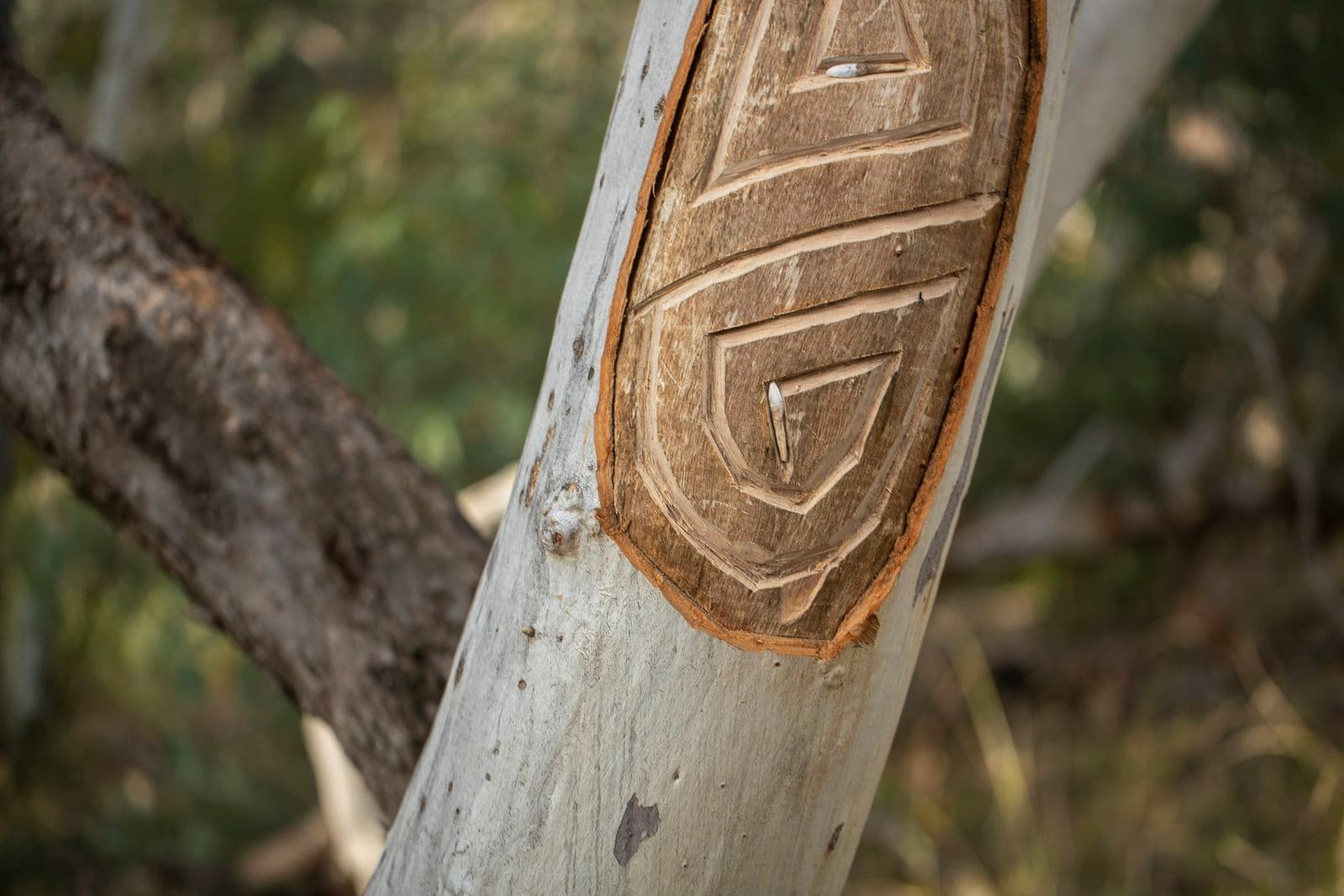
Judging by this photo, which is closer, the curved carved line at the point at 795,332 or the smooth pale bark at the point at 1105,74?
the curved carved line at the point at 795,332

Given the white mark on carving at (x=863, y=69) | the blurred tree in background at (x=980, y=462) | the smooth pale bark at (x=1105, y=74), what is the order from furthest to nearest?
1. the blurred tree in background at (x=980, y=462)
2. the smooth pale bark at (x=1105, y=74)
3. the white mark on carving at (x=863, y=69)

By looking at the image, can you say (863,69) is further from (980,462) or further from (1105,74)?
(980,462)

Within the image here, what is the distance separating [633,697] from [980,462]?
259cm

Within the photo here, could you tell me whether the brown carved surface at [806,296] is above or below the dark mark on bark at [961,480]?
above

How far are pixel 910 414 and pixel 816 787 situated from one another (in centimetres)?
20

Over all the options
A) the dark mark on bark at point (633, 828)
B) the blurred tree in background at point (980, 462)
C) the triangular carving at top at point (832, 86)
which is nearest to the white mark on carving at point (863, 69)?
the triangular carving at top at point (832, 86)

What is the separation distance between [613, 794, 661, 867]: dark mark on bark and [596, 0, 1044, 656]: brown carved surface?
0.33ft

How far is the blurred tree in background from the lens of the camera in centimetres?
204

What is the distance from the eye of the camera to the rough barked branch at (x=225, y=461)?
0.77m

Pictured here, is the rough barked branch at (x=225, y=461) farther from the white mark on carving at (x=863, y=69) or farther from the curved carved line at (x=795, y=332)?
the white mark on carving at (x=863, y=69)

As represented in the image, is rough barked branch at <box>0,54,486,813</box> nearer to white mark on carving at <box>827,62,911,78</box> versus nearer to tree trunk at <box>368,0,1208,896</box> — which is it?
tree trunk at <box>368,0,1208,896</box>

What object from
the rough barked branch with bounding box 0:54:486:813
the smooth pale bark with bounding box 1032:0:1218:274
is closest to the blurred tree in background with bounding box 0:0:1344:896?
the smooth pale bark with bounding box 1032:0:1218:274

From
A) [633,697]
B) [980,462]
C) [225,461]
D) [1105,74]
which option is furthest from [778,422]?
Result: [980,462]

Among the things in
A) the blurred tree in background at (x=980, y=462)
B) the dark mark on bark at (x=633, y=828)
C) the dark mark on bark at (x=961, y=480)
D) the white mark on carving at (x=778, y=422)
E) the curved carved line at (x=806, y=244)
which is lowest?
the blurred tree in background at (x=980, y=462)
